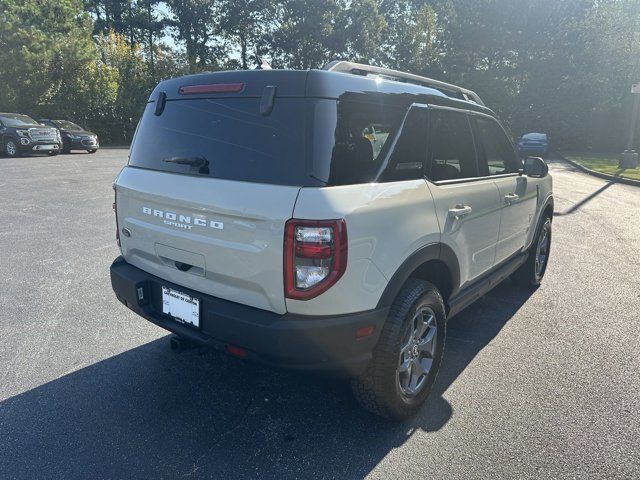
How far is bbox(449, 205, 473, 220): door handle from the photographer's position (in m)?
2.96

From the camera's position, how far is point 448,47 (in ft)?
116

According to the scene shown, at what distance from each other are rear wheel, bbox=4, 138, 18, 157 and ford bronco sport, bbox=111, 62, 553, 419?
17.9 metres

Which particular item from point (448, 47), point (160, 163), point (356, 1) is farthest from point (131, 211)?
point (356, 1)

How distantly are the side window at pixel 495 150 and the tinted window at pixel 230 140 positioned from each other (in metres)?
1.87

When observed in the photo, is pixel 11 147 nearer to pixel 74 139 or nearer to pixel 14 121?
pixel 14 121

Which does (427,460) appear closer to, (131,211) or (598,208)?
(131,211)

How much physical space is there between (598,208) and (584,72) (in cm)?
2542

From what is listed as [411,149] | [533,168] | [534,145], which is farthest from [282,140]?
[534,145]

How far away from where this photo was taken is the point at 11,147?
1759 cm

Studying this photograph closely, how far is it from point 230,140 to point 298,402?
5.48 feet

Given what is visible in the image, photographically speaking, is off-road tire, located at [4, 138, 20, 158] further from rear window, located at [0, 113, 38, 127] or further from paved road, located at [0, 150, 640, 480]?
paved road, located at [0, 150, 640, 480]

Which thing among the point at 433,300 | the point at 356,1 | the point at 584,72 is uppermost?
the point at 356,1

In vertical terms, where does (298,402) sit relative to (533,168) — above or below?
below

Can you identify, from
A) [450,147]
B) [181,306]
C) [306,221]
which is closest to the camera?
[306,221]
